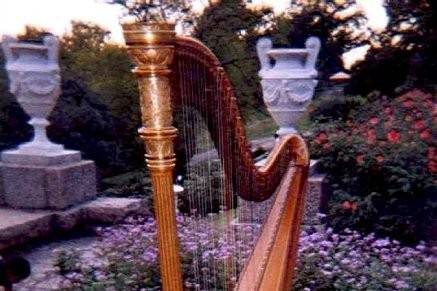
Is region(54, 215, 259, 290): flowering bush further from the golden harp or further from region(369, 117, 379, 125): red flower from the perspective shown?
region(369, 117, 379, 125): red flower

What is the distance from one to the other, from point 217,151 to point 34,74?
8.37 feet

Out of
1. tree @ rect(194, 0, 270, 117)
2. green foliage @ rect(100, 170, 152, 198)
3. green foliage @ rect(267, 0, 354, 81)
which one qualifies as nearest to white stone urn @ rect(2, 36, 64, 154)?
green foliage @ rect(100, 170, 152, 198)

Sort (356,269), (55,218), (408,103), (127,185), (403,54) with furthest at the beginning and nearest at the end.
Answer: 1. (403,54)
2. (127,185)
3. (408,103)
4. (55,218)
5. (356,269)

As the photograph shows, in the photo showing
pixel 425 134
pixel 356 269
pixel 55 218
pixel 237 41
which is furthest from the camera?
pixel 237 41

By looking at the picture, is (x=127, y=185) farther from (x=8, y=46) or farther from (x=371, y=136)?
(x=371, y=136)

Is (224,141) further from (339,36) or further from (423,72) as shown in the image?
(339,36)

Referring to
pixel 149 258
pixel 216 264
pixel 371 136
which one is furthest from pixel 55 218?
pixel 371 136

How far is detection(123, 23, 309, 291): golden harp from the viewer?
1.17 m

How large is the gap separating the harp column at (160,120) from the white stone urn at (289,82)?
3.70 metres

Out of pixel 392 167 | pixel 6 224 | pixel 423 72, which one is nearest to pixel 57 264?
pixel 6 224

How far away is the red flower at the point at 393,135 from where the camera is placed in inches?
173

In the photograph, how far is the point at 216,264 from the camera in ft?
9.28

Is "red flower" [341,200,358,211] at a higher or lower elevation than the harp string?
lower

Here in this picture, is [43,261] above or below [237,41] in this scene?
below
